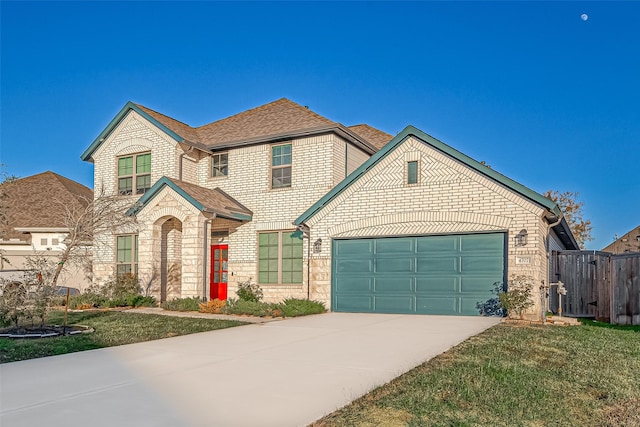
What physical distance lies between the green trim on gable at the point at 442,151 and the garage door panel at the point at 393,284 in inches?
121

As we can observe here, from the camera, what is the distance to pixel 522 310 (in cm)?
1410

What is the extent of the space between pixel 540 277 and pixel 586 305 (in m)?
3.34

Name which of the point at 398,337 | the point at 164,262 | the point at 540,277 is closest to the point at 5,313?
the point at 398,337

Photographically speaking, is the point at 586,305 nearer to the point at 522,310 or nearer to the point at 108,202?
the point at 522,310

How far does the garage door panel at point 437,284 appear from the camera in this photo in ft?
50.6

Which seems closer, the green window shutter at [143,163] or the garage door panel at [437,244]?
the garage door panel at [437,244]

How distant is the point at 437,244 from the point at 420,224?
778 mm

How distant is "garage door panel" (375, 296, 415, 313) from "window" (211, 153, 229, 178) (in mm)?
8203

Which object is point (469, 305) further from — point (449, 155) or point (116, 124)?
point (116, 124)

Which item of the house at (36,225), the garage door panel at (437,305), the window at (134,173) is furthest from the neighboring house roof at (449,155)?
the house at (36,225)

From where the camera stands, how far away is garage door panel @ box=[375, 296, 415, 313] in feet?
52.9

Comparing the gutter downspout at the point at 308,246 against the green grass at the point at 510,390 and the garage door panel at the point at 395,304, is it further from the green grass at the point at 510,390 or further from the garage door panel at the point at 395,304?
the green grass at the point at 510,390

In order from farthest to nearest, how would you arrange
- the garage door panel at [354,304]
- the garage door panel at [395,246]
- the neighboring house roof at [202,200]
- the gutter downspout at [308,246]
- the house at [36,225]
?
1. the house at [36,225]
2. the neighboring house roof at [202,200]
3. the gutter downspout at [308,246]
4. the garage door panel at [354,304]
5. the garage door panel at [395,246]

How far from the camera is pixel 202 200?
59.8 feet
